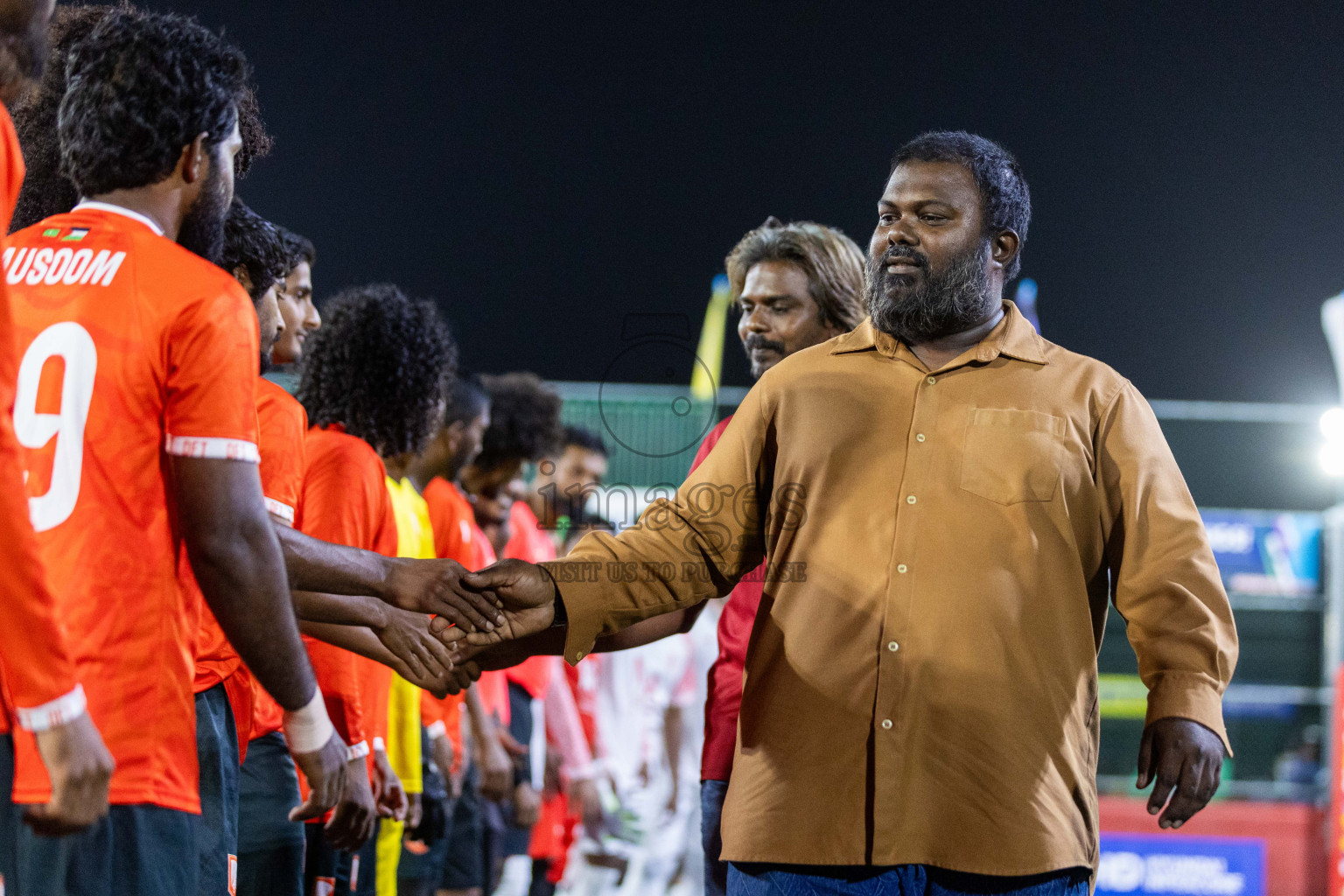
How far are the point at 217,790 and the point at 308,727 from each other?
0.28 m

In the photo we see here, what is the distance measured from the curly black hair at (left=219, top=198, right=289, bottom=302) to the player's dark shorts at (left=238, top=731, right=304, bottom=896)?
4.26 feet

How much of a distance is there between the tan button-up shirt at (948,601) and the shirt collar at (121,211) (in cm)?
110

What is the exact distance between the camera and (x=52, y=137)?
10.5 feet

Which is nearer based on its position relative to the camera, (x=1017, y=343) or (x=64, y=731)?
(x=64, y=731)

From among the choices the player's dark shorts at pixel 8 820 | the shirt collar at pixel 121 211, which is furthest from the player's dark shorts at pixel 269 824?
the shirt collar at pixel 121 211

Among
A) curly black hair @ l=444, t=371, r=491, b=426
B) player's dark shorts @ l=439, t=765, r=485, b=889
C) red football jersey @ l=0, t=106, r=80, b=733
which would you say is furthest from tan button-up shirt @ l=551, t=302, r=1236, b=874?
player's dark shorts @ l=439, t=765, r=485, b=889

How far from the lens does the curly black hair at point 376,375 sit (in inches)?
189

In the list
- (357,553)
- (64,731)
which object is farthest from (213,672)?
(64,731)

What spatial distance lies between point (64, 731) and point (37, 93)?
2111mm

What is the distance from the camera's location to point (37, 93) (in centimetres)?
322

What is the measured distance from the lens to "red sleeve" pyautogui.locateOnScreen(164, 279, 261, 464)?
215 cm

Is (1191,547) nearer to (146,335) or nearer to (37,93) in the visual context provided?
(146,335)

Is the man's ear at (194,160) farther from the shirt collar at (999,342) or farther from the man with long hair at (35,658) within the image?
the shirt collar at (999,342)

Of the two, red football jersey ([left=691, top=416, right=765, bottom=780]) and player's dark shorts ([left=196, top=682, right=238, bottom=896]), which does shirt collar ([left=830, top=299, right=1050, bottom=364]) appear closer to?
red football jersey ([left=691, top=416, right=765, bottom=780])
